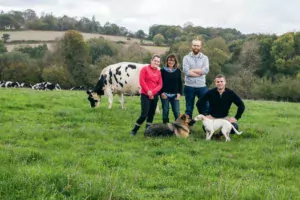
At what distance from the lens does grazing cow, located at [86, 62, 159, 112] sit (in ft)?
53.8

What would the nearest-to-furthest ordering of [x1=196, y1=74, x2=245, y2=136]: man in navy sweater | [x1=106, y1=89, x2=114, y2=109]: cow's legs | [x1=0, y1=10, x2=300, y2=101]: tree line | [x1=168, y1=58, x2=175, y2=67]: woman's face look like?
[x1=196, y1=74, x2=245, y2=136]: man in navy sweater < [x1=168, y1=58, x2=175, y2=67]: woman's face < [x1=106, y1=89, x2=114, y2=109]: cow's legs < [x1=0, y1=10, x2=300, y2=101]: tree line

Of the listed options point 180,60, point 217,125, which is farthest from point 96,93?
point 180,60

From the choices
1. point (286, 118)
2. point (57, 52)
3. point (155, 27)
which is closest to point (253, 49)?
point (57, 52)

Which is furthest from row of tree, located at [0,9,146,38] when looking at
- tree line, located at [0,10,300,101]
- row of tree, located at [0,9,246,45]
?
tree line, located at [0,10,300,101]

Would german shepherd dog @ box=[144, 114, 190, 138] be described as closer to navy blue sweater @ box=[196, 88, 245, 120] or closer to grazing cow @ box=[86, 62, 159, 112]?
navy blue sweater @ box=[196, 88, 245, 120]

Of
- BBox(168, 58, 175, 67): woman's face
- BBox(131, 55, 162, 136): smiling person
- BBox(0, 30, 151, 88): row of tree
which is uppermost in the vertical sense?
BBox(168, 58, 175, 67): woman's face

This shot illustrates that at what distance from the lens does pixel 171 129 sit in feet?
35.0

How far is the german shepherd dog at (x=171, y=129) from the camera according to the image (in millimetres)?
10562

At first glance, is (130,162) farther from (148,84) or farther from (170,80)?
(170,80)

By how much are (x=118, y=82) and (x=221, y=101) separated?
277 inches

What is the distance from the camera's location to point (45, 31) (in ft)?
361

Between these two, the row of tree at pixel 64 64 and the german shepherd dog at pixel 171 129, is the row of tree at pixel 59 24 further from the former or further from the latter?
the german shepherd dog at pixel 171 129

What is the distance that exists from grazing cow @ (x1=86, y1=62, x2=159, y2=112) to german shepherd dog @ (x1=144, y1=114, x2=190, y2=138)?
596 centimetres

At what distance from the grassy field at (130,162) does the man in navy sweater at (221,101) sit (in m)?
0.84
